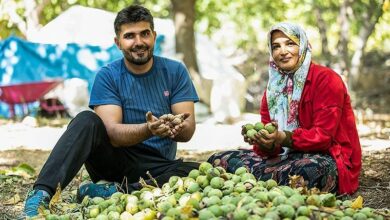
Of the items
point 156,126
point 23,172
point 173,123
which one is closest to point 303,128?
point 173,123

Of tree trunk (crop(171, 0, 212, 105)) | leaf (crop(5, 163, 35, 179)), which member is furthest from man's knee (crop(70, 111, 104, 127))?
tree trunk (crop(171, 0, 212, 105))

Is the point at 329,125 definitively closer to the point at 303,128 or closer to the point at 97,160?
the point at 303,128

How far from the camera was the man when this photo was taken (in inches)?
157

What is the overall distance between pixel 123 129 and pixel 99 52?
9.19 m

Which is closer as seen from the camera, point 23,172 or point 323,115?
point 323,115

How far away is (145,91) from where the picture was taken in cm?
440

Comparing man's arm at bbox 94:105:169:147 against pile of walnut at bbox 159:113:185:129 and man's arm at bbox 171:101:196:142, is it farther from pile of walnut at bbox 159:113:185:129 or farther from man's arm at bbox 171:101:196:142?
man's arm at bbox 171:101:196:142

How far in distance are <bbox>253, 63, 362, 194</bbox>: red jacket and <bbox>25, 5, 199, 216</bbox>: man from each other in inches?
29.9

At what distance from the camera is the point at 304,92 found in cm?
423

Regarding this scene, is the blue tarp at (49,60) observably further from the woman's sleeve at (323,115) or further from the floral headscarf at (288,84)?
the woman's sleeve at (323,115)

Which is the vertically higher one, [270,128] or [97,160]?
[270,128]

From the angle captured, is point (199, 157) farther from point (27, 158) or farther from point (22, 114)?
point (22, 114)

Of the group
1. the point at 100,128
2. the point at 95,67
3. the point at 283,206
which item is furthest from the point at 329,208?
the point at 95,67

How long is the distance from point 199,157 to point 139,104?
267 cm
